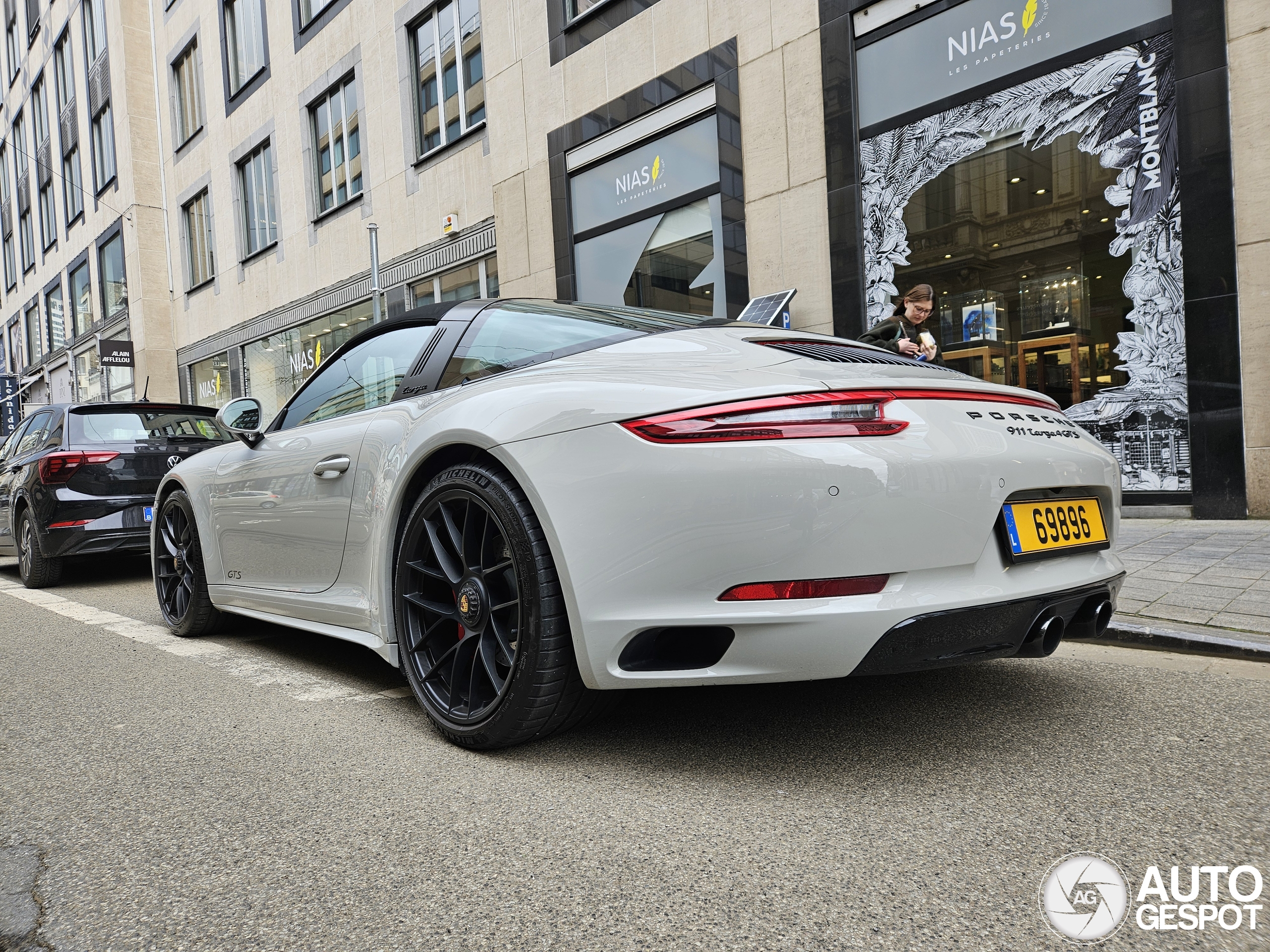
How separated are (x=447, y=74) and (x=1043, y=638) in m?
13.3

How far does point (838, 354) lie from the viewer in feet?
7.66

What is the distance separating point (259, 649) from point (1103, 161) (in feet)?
22.5

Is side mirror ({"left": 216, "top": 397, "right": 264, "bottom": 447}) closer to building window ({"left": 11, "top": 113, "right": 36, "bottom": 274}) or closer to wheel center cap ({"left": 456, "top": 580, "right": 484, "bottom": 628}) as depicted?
wheel center cap ({"left": 456, "top": 580, "right": 484, "bottom": 628})

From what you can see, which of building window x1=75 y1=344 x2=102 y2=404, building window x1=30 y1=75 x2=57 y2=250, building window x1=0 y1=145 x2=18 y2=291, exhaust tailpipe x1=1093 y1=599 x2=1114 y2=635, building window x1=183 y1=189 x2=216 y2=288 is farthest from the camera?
building window x1=0 y1=145 x2=18 y2=291

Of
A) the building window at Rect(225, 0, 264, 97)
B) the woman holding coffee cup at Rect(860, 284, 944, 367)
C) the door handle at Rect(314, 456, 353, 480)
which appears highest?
the building window at Rect(225, 0, 264, 97)

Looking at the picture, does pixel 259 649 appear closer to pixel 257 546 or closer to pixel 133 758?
pixel 257 546

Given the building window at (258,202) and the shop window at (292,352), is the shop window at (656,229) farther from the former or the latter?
the building window at (258,202)

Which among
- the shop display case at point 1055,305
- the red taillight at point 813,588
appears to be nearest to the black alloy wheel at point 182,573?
the red taillight at point 813,588

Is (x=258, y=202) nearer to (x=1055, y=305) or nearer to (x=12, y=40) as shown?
(x=1055, y=305)

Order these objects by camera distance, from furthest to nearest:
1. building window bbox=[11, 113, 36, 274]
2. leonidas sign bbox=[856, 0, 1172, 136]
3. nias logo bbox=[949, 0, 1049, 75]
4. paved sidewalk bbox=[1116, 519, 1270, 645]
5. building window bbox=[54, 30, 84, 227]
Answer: building window bbox=[11, 113, 36, 274] < building window bbox=[54, 30, 84, 227] < nias logo bbox=[949, 0, 1049, 75] < leonidas sign bbox=[856, 0, 1172, 136] < paved sidewalk bbox=[1116, 519, 1270, 645]

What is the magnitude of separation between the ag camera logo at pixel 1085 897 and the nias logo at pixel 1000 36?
291 inches

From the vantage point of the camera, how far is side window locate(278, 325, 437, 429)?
302 centimetres

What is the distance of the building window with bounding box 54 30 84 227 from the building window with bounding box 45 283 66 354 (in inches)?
125

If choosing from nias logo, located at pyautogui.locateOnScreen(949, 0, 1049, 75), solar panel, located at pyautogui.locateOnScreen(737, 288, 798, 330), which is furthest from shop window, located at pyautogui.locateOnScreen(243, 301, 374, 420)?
nias logo, located at pyautogui.locateOnScreen(949, 0, 1049, 75)
